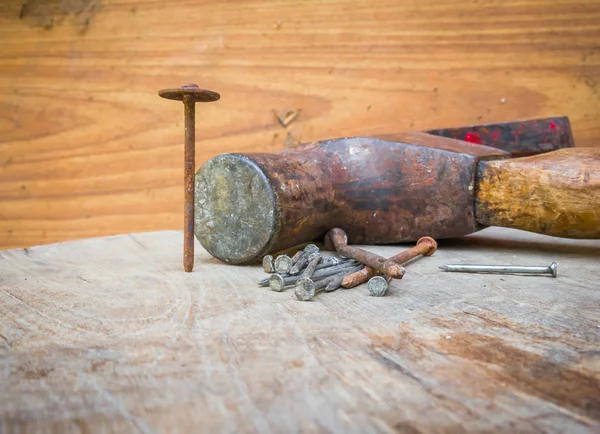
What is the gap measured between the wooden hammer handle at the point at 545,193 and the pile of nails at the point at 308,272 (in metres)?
0.45

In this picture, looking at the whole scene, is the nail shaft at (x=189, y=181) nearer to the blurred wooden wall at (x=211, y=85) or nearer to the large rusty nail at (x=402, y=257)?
the large rusty nail at (x=402, y=257)

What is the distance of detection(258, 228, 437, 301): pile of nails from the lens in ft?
3.28

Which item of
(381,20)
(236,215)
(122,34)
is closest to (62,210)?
(122,34)

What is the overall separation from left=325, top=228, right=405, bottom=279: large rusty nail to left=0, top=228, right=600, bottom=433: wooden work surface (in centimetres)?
4

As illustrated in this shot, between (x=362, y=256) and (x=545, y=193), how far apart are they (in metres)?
0.52

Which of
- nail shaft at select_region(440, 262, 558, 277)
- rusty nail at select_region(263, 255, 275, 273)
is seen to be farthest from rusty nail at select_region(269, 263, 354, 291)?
nail shaft at select_region(440, 262, 558, 277)

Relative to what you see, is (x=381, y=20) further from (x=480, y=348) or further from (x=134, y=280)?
(x=480, y=348)

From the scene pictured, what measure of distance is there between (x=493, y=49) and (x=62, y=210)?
1.87 m

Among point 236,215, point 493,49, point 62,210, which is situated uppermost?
point 493,49

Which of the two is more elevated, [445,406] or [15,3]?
[15,3]

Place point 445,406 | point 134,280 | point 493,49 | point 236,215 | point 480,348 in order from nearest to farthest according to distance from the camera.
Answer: point 445,406, point 480,348, point 134,280, point 236,215, point 493,49

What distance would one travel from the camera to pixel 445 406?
0.53m

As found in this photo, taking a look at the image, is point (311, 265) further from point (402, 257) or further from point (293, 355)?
point (293, 355)

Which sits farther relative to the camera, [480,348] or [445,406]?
[480,348]
